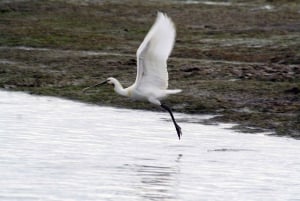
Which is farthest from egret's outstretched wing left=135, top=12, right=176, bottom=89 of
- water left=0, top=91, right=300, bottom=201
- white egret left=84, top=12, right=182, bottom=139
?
water left=0, top=91, right=300, bottom=201

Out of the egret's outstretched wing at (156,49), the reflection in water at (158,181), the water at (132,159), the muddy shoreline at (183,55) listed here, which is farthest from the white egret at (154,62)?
the muddy shoreline at (183,55)

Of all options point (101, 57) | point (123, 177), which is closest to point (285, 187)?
point (123, 177)

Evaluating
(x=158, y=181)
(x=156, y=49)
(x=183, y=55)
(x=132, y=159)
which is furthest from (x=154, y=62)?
(x=183, y=55)

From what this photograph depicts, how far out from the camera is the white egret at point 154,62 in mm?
14984

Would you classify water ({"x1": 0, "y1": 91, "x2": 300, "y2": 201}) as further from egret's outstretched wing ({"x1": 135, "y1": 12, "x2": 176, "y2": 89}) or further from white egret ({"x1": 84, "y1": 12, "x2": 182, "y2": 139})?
egret's outstretched wing ({"x1": 135, "y1": 12, "x2": 176, "y2": 89})

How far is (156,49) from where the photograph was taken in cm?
1518

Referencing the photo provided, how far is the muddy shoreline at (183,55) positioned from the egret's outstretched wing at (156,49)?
80.8 inches

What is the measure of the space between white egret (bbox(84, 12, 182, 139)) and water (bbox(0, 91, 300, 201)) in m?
0.66

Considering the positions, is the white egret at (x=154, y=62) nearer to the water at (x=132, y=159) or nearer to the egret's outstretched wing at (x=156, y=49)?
the egret's outstretched wing at (x=156, y=49)

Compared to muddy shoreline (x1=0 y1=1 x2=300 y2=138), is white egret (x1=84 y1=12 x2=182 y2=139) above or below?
above

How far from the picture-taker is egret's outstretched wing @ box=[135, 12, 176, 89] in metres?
15.0

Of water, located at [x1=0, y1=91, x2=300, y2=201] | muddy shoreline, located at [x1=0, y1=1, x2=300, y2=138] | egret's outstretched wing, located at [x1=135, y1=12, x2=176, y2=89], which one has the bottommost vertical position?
muddy shoreline, located at [x1=0, y1=1, x2=300, y2=138]

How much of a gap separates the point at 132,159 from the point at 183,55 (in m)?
11.8

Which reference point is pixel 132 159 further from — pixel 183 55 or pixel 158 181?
pixel 183 55
